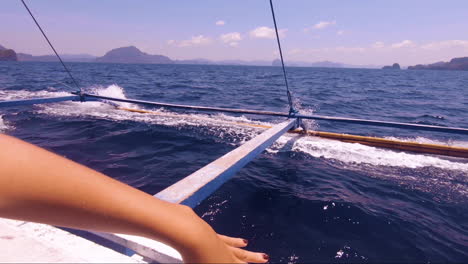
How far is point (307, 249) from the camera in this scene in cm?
260

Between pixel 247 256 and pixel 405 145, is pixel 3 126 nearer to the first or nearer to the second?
pixel 247 256

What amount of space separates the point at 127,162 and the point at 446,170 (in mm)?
5983

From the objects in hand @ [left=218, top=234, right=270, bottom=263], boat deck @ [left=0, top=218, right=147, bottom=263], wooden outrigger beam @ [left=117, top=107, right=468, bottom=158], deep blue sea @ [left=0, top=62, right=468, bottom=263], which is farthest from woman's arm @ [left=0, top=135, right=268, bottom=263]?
wooden outrigger beam @ [left=117, top=107, right=468, bottom=158]

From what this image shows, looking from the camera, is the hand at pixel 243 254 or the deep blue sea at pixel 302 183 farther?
the deep blue sea at pixel 302 183

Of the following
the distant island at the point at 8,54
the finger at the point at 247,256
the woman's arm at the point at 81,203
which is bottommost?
the finger at the point at 247,256

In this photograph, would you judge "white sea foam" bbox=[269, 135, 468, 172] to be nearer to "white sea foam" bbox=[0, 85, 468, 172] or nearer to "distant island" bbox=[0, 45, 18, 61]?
"white sea foam" bbox=[0, 85, 468, 172]

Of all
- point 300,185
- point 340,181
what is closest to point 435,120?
point 340,181

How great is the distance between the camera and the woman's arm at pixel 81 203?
0.53 metres

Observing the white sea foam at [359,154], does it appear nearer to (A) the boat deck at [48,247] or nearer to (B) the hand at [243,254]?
(B) the hand at [243,254]

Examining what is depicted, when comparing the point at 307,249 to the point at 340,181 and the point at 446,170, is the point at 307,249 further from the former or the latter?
the point at 446,170

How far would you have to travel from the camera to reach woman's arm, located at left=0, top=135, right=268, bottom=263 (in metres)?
0.53

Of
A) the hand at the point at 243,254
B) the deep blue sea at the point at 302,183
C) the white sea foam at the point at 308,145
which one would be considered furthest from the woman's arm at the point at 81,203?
the white sea foam at the point at 308,145

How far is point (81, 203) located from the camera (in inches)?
22.7

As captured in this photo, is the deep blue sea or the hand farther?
the deep blue sea
